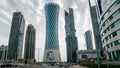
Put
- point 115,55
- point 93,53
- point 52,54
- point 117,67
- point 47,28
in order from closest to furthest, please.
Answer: point 117,67 < point 115,55 < point 93,53 < point 47,28 < point 52,54

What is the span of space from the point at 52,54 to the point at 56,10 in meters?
54.9

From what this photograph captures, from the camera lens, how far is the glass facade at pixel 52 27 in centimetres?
14350

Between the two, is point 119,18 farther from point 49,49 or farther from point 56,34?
point 49,49

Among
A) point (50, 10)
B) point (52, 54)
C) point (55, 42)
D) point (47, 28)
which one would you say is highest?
point (50, 10)

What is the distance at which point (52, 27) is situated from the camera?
14350 cm

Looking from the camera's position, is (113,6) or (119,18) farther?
(113,6)

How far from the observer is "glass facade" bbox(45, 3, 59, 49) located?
143500mm

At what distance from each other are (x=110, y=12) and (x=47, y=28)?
94.5 meters

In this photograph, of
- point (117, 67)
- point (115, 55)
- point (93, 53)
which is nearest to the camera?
point (117, 67)

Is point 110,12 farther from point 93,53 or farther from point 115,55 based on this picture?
point 93,53

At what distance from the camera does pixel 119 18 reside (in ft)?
161

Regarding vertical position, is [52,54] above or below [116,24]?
below

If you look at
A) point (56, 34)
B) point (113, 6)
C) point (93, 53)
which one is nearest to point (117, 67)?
point (113, 6)

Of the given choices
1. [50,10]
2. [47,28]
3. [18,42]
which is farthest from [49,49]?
[18,42]
